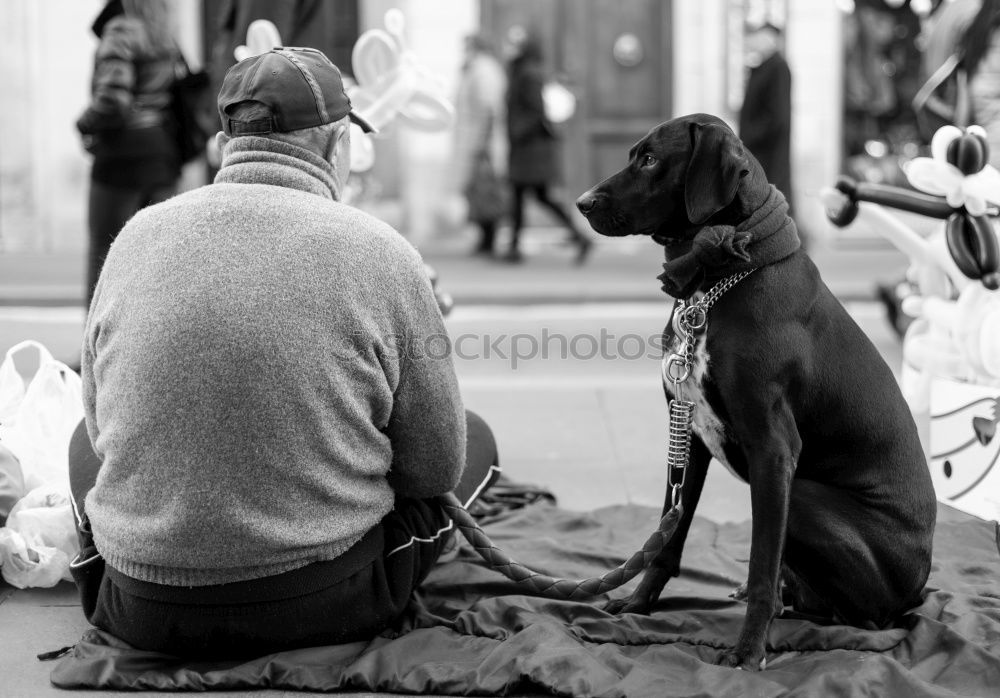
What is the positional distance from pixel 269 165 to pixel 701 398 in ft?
3.89

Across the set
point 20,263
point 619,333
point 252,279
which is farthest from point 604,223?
point 20,263

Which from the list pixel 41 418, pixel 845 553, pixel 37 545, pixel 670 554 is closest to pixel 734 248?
pixel 845 553

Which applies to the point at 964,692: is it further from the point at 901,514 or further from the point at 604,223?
the point at 604,223

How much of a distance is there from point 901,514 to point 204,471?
169 cm

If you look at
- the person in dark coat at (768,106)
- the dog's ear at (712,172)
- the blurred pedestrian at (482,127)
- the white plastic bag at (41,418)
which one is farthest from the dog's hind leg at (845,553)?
the blurred pedestrian at (482,127)

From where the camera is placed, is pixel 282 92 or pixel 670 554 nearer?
pixel 282 92

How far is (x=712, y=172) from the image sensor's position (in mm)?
2857

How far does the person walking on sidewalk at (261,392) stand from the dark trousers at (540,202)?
8.12 metres

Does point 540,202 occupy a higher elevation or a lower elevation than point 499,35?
lower

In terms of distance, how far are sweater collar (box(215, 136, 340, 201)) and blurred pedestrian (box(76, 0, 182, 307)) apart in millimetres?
3568

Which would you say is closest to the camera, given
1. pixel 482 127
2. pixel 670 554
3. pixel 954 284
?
pixel 670 554

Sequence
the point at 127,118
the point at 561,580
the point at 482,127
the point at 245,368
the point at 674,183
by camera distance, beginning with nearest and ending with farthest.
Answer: the point at 245,368 → the point at 674,183 → the point at 561,580 → the point at 127,118 → the point at 482,127

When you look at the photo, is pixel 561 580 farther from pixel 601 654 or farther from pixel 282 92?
pixel 282 92

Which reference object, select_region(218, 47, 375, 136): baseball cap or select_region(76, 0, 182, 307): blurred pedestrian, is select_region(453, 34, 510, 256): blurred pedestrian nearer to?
select_region(76, 0, 182, 307): blurred pedestrian
